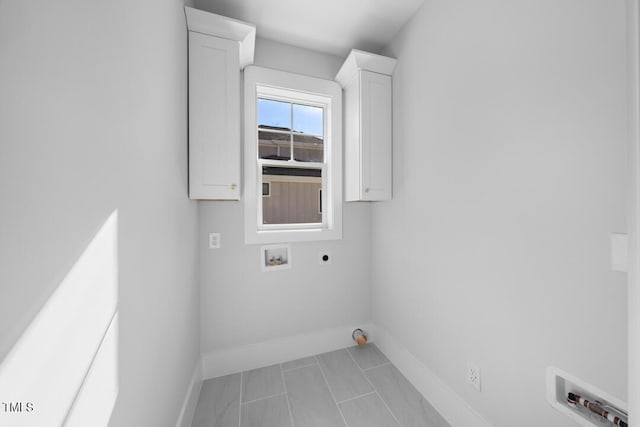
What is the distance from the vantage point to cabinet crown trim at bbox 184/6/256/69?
1.54m

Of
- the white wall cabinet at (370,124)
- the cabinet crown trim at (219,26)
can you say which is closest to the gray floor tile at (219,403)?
the white wall cabinet at (370,124)

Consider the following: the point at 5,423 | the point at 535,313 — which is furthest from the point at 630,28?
the point at 5,423

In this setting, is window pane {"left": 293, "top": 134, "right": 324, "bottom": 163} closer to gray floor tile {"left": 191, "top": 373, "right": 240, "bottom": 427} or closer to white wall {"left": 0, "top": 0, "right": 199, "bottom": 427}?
white wall {"left": 0, "top": 0, "right": 199, "bottom": 427}

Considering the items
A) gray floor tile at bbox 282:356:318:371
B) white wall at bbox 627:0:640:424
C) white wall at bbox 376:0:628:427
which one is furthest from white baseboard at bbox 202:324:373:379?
white wall at bbox 627:0:640:424

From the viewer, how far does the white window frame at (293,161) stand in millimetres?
1981

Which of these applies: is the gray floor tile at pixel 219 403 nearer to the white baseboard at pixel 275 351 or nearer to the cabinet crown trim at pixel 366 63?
the white baseboard at pixel 275 351

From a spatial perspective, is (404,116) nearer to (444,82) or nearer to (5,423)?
(444,82)

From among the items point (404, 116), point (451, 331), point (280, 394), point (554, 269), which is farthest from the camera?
point (404, 116)

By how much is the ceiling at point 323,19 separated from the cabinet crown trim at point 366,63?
0.71 feet

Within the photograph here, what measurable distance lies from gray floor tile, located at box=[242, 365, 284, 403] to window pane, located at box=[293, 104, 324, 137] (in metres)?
2.10

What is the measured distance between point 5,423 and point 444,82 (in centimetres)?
211

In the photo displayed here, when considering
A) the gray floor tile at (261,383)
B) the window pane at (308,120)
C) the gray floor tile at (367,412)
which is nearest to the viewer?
the gray floor tile at (367,412)

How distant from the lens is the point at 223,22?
159cm

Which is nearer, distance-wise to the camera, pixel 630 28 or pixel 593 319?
pixel 630 28
